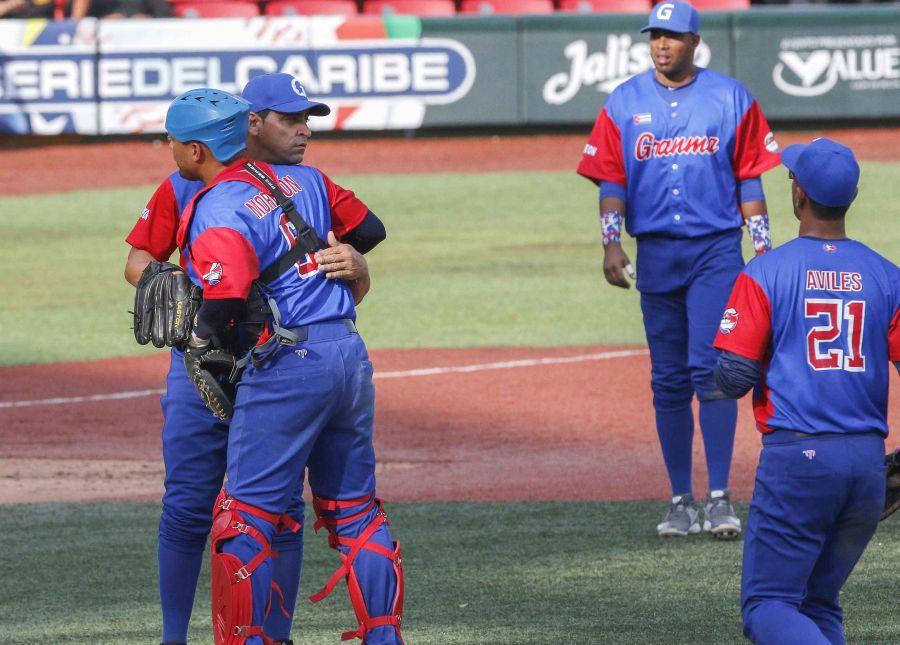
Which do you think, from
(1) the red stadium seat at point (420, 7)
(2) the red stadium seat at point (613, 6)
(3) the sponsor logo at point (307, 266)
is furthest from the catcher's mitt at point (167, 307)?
(2) the red stadium seat at point (613, 6)

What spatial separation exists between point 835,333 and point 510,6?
66.6 feet

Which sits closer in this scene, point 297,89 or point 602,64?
point 297,89

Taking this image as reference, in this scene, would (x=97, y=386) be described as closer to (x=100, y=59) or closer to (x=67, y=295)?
(x=67, y=295)

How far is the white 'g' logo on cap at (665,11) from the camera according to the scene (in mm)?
7031

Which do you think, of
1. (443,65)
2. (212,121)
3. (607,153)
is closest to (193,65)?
(443,65)

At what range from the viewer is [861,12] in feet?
72.2

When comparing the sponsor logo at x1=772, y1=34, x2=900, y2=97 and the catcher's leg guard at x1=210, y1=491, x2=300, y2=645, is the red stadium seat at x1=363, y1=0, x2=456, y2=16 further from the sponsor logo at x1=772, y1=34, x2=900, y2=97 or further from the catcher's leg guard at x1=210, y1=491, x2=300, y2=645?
the catcher's leg guard at x1=210, y1=491, x2=300, y2=645

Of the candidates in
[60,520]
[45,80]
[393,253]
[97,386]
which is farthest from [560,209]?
[60,520]

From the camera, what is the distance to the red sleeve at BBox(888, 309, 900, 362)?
4520 millimetres

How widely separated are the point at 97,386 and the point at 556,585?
5584 mm

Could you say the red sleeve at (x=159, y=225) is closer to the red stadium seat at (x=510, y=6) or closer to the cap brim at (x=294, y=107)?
the cap brim at (x=294, y=107)

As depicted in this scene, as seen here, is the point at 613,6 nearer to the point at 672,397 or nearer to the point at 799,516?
the point at 672,397

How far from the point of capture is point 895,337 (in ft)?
14.9

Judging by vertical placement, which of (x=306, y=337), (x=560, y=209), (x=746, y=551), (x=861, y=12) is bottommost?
(x=560, y=209)
